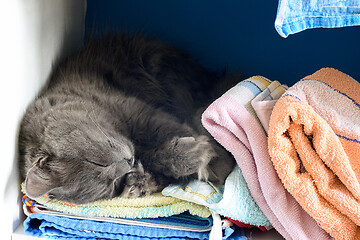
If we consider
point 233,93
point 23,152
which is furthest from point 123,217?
point 233,93

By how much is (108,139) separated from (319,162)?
58 centimetres

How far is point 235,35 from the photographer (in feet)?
5.57

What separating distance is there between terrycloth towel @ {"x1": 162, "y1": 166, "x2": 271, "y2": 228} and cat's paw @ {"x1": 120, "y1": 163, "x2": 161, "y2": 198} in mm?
68

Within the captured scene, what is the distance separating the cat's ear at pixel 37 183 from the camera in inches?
40.7

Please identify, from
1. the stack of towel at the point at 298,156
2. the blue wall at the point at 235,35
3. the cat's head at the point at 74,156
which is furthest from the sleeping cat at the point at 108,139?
the blue wall at the point at 235,35

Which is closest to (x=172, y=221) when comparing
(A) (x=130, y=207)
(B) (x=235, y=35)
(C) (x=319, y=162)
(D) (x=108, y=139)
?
(A) (x=130, y=207)

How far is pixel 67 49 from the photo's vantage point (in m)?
1.55

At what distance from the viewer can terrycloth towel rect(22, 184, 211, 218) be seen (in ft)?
3.54

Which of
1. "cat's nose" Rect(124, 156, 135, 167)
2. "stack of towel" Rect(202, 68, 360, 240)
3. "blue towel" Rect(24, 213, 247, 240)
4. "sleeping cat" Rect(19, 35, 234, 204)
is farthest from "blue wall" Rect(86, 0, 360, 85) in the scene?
"blue towel" Rect(24, 213, 247, 240)

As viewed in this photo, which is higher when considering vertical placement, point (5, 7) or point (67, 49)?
point (5, 7)

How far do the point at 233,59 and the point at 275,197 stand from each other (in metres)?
0.87

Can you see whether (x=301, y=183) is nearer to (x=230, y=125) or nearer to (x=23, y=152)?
(x=230, y=125)

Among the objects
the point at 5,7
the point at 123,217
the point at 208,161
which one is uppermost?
the point at 5,7

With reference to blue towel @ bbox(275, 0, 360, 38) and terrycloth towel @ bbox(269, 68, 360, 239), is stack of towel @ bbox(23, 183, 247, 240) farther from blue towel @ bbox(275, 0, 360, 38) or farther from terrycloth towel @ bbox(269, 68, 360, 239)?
blue towel @ bbox(275, 0, 360, 38)
